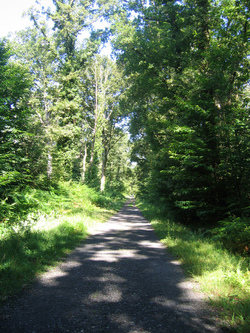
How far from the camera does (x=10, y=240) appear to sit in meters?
5.19

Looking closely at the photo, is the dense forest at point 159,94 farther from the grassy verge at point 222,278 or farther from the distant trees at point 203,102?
the grassy verge at point 222,278

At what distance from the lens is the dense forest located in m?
8.14

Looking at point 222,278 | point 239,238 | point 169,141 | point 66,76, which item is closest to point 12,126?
point 169,141

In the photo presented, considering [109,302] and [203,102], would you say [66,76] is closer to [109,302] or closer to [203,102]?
[203,102]

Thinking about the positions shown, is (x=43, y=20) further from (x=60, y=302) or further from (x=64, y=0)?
(x=60, y=302)

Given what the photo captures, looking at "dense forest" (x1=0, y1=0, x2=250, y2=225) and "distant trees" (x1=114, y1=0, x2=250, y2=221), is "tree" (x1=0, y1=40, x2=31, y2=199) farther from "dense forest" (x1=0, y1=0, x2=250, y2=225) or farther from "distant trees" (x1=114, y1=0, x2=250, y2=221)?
"distant trees" (x1=114, y1=0, x2=250, y2=221)

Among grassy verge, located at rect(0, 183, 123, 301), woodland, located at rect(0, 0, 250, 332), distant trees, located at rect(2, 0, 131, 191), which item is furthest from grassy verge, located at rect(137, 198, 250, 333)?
distant trees, located at rect(2, 0, 131, 191)

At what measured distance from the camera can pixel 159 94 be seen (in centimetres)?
1462

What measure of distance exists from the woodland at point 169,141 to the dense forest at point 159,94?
7 centimetres

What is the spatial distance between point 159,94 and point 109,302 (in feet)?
44.4

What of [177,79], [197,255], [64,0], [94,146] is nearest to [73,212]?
[197,255]

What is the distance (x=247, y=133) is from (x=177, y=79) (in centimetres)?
677

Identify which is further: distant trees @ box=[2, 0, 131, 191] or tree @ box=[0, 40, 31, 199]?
distant trees @ box=[2, 0, 131, 191]

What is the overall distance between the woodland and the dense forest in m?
0.07
